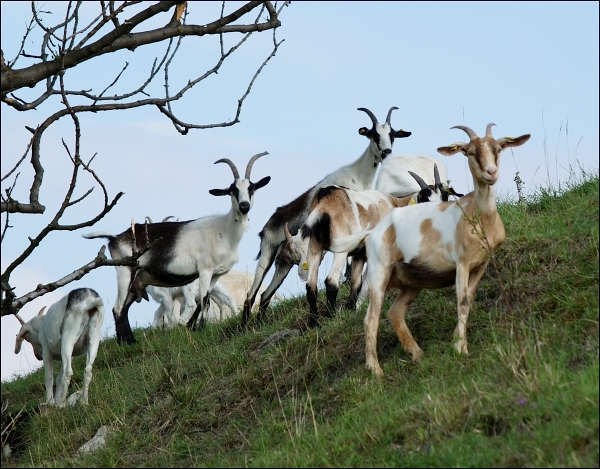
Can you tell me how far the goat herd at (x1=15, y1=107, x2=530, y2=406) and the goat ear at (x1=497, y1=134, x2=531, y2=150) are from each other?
1cm

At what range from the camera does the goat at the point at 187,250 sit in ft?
45.3

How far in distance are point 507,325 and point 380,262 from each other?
116cm

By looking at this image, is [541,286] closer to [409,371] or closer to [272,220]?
[409,371]

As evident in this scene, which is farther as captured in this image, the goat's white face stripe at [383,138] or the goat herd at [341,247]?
the goat's white face stripe at [383,138]

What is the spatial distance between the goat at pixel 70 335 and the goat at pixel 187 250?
2299 millimetres

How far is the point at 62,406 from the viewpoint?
35.1 feet

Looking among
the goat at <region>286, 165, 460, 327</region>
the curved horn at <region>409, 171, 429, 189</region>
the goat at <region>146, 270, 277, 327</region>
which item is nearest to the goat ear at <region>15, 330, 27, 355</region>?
the goat at <region>146, 270, 277, 327</region>

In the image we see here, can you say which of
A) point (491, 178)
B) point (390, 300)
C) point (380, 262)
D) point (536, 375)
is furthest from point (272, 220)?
point (536, 375)

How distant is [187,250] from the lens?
45.5 feet

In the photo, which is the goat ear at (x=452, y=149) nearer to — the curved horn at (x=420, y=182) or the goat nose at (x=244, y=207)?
the curved horn at (x=420, y=182)

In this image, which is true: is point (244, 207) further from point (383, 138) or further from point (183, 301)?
point (183, 301)

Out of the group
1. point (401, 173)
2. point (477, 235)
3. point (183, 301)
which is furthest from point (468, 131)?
point (183, 301)

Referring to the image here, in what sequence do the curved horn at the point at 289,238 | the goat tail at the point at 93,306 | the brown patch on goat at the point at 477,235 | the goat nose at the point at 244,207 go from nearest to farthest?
the brown patch on goat at the point at 477,235 < the goat tail at the point at 93,306 < the curved horn at the point at 289,238 < the goat nose at the point at 244,207

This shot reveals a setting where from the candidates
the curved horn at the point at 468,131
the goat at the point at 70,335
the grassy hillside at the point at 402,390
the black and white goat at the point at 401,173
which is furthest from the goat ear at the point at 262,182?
the curved horn at the point at 468,131
